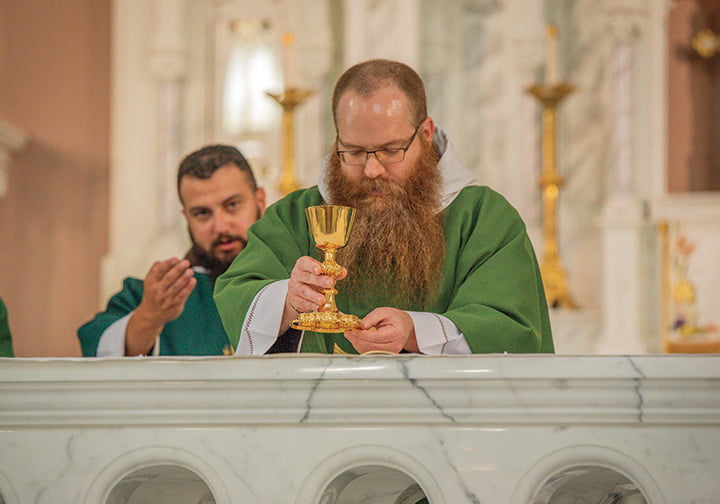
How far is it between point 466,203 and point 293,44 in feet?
14.6

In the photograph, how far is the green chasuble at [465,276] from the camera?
8.41 ft

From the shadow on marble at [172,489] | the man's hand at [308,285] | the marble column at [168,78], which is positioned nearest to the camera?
the shadow on marble at [172,489]

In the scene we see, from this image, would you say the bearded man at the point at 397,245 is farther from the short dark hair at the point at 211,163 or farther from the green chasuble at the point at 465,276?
the short dark hair at the point at 211,163

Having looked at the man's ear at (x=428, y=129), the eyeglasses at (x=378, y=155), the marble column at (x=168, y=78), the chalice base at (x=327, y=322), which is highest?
the marble column at (x=168, y=78)

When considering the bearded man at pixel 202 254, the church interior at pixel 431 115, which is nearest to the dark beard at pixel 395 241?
the bearded man at pixel 202 254

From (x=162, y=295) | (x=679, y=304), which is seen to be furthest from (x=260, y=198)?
(x=679, y=304)

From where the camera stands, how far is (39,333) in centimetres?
682

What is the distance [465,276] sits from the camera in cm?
276

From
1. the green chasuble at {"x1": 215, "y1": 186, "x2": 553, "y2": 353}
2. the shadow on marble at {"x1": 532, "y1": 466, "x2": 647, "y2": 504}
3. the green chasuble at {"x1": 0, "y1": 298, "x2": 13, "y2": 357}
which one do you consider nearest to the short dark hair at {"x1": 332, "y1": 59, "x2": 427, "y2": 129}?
the green chasuble at {"x1": 215, "y1": 186, "x2": 553, "y2": 353}

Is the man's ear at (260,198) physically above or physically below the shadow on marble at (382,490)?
above

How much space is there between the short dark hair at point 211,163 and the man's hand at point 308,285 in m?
1.33

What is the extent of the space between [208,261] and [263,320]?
3.87 feet

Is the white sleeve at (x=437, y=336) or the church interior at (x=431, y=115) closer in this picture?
the white sleeve at (x=437, y=336)

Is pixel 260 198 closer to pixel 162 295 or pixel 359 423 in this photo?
pixel 162 295
